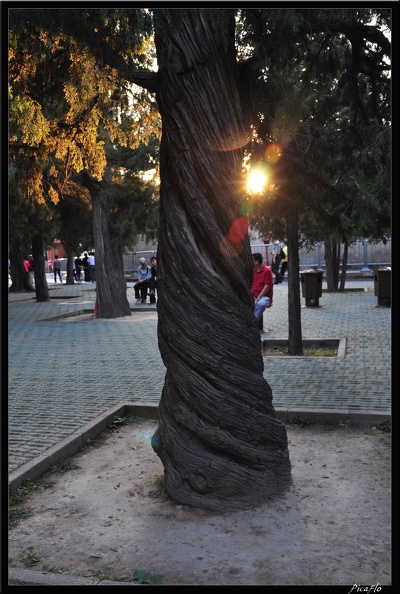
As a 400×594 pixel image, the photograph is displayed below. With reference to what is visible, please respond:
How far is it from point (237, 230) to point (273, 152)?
4254 mm

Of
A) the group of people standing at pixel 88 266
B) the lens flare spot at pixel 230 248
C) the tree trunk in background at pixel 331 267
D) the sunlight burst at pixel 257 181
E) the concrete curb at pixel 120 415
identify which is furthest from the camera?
the group of people standing at pixel 88 266

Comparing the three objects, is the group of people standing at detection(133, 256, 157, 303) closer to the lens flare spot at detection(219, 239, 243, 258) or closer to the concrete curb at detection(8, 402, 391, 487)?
the concrete curb at detection(8, 402, 391, 487)

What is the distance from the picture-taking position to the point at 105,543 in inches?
162

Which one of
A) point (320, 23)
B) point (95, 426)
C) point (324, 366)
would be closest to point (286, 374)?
point (324, 366)

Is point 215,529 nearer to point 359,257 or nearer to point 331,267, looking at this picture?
point 331,267

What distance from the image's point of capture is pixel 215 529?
4250 mm

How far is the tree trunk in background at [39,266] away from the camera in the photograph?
81.1 ft

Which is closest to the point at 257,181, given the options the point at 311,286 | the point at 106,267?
the point at 106,267

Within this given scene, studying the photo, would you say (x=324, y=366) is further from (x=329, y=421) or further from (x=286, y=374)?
(x=329, y=421)

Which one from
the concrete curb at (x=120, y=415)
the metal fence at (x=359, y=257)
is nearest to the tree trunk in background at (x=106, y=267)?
the concrete curb at (x=120, y=415)

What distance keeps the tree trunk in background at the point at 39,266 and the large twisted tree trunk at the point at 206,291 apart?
2061 centimetres

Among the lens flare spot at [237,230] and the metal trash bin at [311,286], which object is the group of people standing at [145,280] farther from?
the lens flare spot at [237,230]

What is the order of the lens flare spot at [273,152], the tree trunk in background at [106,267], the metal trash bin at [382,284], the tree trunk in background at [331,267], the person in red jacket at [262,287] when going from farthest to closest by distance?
1. the tree trunk in background at [331,267]
2. the metal trash bin at [382,284]
3. the tree trunk in background at [106,267]
4. the person in red jacket at [262,287]
5. the lens flare spot at [273,152]

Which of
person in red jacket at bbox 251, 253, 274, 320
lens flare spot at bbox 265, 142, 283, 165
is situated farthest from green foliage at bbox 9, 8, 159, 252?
person in red jacket at bbox 251, 253, 274, 320
